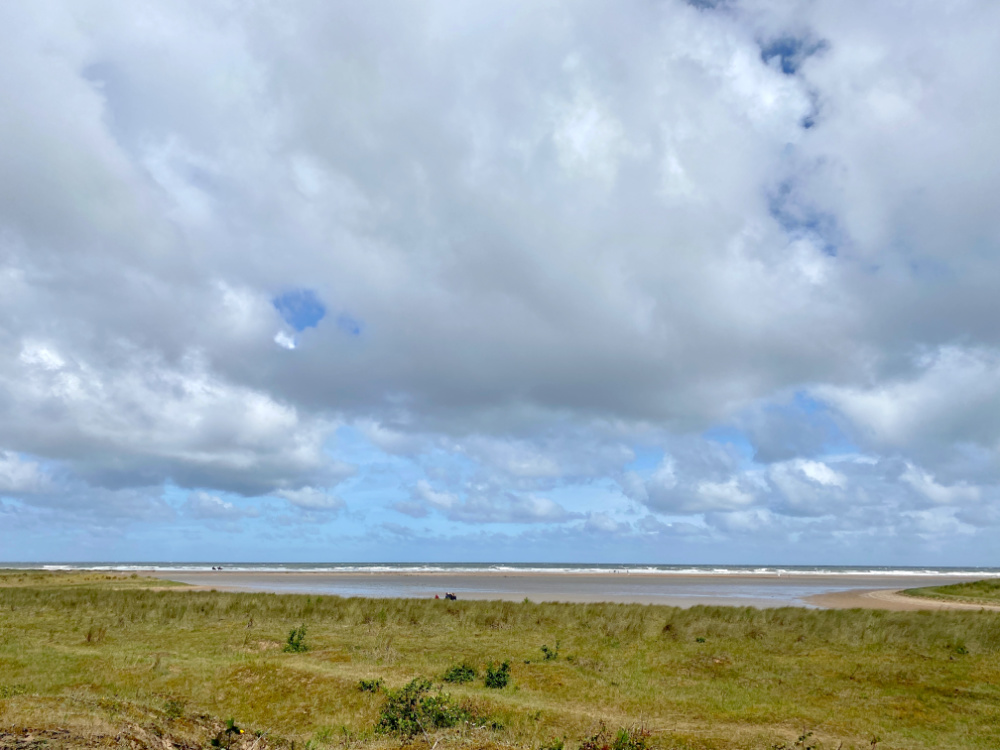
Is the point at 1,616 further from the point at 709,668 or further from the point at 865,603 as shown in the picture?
the point at 865,603

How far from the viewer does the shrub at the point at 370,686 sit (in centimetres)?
1635

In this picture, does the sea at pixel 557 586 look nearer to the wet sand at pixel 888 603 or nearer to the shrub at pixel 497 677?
the wet sand at pixel 888 603

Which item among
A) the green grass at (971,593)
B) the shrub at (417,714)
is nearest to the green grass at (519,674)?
the shrub at (417,714)

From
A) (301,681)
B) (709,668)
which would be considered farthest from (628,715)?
(301,681)

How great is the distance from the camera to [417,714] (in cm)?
1377

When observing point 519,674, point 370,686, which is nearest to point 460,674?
point 519,674

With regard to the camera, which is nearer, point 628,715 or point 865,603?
point 628,715

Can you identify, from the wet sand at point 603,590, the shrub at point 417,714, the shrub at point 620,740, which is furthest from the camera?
the wet sand at point 603,590

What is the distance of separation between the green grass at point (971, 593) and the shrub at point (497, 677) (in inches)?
1964

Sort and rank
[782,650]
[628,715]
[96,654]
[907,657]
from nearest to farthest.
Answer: [628,715]
[96,654]
[907,657]
[782,650]

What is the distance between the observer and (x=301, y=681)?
17047 millimetres

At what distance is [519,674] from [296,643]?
28.8ft

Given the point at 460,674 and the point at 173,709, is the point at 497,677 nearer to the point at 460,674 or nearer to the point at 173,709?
the point at 460,674

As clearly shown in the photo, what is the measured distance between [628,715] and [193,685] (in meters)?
11.0
